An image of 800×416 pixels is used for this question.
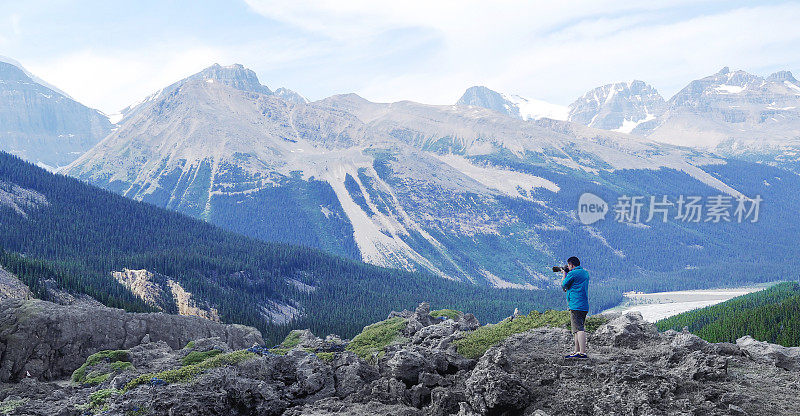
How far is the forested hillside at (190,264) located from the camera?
113875 mm

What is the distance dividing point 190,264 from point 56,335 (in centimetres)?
10079

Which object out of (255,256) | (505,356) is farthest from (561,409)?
(255,256)

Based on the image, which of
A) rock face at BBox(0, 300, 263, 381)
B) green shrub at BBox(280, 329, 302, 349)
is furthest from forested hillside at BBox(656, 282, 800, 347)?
rock face at BBox(0, 300, 263, 381)

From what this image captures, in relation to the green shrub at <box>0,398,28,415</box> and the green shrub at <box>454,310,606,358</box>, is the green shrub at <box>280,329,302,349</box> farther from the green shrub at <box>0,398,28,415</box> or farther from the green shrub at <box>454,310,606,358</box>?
the green shrub at <box>454,310,606,358</box>

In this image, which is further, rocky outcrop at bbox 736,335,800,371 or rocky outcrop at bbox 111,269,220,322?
rocky outcrop at bbox 111,269,220,322

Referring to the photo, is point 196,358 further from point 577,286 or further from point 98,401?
point 577,286

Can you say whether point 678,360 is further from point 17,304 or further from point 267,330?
point 267,330

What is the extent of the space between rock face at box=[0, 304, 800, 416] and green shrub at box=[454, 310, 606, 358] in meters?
0.75

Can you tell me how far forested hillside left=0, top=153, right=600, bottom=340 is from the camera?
374 feet

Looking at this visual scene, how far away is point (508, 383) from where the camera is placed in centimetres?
1697

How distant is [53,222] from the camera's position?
6088 inches

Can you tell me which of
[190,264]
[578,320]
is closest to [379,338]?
[578,320]

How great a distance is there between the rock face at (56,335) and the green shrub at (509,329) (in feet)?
111

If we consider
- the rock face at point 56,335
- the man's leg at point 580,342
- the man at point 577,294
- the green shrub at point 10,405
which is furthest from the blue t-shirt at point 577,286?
the rock face at point 56,335
